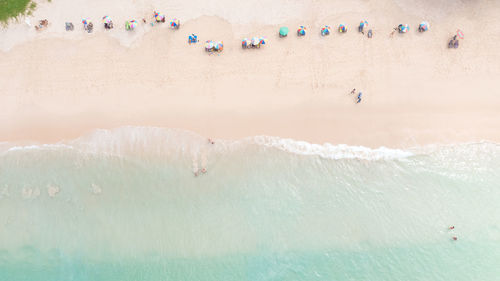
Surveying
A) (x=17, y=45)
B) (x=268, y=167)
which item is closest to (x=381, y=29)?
(x=268, y=167)

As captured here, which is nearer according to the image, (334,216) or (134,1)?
(334,216)

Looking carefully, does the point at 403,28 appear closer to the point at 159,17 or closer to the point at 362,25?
the point at 362,25

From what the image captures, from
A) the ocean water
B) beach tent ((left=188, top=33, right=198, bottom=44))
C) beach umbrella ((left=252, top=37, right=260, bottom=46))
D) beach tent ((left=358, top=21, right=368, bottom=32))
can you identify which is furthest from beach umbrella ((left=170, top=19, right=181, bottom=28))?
beach tent ((left=358, top=21, right=368, bottom=32))

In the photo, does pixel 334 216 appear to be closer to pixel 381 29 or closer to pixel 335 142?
pixel 335 142

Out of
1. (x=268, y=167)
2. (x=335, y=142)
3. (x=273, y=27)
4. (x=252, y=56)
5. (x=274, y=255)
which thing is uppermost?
(x=273, y=27)

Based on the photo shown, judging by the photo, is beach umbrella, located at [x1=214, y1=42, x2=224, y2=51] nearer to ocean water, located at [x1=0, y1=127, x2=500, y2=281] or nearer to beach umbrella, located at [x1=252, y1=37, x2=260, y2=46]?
beach umbrella, located at [x1=252, y1=37, x2=260, y2=46]

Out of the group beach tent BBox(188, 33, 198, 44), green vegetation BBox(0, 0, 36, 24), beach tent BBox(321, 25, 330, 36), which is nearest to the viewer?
beach tent BBox(321, 25, 330, 36)

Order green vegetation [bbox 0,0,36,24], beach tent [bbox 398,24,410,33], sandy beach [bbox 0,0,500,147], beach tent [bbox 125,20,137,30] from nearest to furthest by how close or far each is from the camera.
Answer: sandy beach [bbox 0,0,500,147], beach tent [bbox 398,24,410,33], beach tent [bbox 125,20,137,30], green vegetation [bbox 0,0,36,24]

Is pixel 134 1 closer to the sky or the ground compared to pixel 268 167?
closer to the sky
